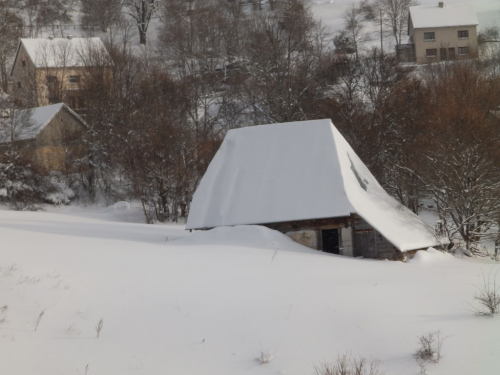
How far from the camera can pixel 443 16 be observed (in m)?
70.9

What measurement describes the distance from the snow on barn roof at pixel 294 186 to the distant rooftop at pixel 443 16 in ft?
158

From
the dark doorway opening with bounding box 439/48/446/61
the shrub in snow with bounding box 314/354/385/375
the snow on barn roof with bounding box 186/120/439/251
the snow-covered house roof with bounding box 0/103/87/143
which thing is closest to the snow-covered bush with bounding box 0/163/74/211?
the snow-covered house roof with bounding box 0/103/87/143

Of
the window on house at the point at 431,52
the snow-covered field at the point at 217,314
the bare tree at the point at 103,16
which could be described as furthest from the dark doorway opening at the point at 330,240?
the bare tree at the point at 103,16

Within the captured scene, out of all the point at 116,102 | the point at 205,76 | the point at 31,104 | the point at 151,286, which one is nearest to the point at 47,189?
the point at 116,102

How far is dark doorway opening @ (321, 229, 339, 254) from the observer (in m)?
22.3

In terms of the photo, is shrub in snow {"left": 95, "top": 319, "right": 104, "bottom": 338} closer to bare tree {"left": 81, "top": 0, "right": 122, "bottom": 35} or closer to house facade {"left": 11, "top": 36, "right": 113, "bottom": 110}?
house facade {"left": 11, "top": 36, "right": 113, "bottom": 110}

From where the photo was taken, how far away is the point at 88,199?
4588 cm

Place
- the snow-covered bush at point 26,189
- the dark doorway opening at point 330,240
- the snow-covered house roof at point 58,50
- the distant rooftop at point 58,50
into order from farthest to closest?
the distant rooftop at point 58,50 → the snow-covered house roof at point 58,50 → the snow-covered bush at point 26,189 → the dark doorway opening at point 330,240

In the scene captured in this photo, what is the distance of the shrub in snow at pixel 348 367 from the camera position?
8906mm

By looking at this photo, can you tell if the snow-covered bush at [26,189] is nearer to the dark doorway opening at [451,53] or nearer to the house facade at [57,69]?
the house facade at [57,69]

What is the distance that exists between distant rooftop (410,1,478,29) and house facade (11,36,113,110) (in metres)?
33.7

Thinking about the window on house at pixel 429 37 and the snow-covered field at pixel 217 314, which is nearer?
the snow-covered field at pixel 217 314

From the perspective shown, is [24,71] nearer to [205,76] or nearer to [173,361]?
[205,76]

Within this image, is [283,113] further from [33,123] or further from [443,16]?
[443,16]
